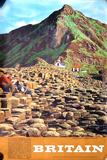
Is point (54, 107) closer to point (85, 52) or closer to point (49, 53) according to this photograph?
point (49, 53)

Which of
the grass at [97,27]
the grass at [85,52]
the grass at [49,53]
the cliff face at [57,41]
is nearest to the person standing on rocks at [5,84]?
the cliff face at [57,41]

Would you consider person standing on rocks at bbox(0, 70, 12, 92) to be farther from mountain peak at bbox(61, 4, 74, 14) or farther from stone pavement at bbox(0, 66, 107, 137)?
mountain peak at bbox(61, 4, 74, 14)

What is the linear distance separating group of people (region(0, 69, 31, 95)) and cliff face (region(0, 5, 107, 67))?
15 centimetres

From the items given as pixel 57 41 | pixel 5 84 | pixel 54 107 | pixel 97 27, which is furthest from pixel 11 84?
pixel 97 27

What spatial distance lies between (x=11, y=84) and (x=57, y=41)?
655 mm

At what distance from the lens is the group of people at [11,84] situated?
4074 mm

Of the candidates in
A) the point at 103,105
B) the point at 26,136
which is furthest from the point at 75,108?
the point at 26,136

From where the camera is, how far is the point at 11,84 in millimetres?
4117

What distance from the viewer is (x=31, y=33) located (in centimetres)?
417

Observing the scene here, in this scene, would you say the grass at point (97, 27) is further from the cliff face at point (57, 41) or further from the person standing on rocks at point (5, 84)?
the person standing on rocks at point (5, 84)

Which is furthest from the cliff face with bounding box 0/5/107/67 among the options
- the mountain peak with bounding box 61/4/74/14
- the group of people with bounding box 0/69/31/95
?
the group of people with bounding box 0/69/31/95

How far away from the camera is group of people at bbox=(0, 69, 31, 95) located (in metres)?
4.07

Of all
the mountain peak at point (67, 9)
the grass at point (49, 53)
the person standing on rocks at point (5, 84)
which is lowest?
the person standing on rocks at point (5, 84)

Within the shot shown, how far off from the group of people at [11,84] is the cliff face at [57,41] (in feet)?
0.48
